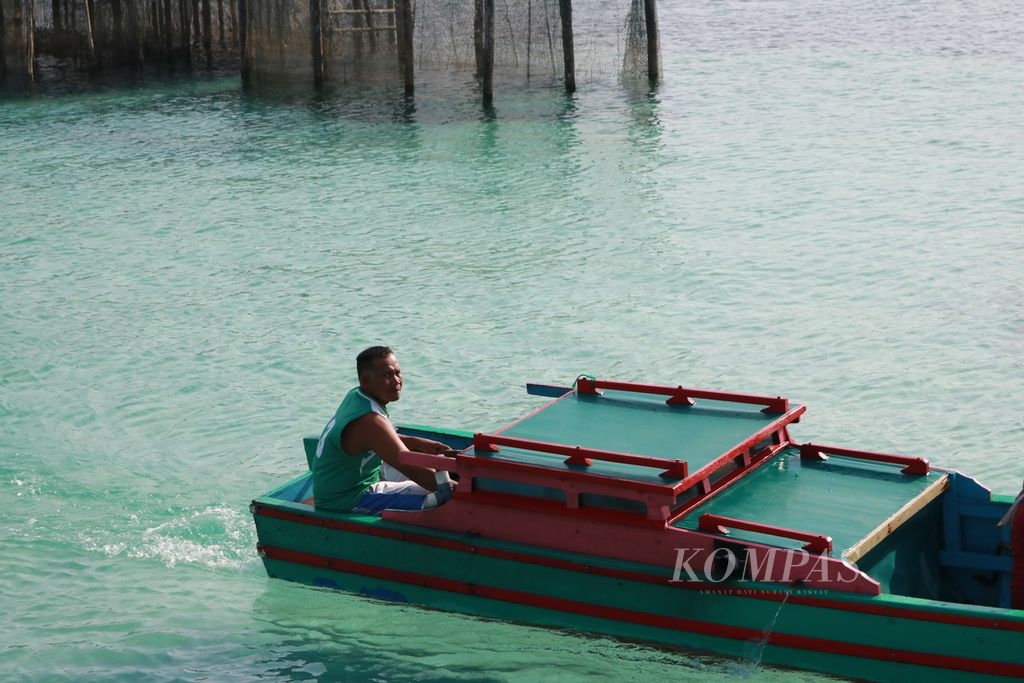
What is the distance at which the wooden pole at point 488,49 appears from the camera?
26.2m

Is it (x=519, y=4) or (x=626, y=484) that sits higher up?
(x=519, y=4)

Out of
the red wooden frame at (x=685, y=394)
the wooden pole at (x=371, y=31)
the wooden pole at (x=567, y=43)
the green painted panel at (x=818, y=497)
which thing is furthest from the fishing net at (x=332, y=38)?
the green painted panel at (x=818, y=497)

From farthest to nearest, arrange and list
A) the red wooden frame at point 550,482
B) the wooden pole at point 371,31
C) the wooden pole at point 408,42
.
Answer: the wooden pole at point 371,31 → the wooden pole at point 408,42 → the red wooden frame at point 550,482

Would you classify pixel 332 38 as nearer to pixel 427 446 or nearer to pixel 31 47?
pixel 31 47

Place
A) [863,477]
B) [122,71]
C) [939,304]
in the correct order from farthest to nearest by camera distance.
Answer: [122,71] < [939,304] < [863,477]

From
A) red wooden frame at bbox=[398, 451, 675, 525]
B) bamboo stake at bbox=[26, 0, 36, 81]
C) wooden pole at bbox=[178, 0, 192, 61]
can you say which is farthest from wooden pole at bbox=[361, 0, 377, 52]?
red wooden frame at bbox=[398, 451, 675, 525]

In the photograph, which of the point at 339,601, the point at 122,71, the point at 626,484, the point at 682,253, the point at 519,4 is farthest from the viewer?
the point at 122,71

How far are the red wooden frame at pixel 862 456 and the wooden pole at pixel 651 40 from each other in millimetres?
20791

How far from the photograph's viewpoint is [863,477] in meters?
7.84

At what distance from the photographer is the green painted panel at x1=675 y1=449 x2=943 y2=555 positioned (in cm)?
718

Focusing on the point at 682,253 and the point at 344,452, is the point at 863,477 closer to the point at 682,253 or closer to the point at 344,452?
the point at 344,452

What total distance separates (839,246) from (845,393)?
5.34 metres

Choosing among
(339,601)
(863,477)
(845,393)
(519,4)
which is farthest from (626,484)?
(519,4)

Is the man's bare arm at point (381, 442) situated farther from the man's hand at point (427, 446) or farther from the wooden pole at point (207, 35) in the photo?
the wooden pole at point (207, 35)
